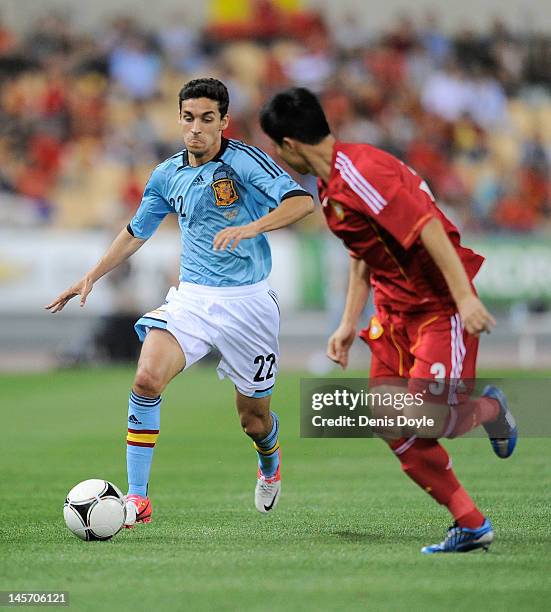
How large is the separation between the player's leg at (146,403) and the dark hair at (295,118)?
186cm

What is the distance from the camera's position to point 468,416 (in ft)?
19.9

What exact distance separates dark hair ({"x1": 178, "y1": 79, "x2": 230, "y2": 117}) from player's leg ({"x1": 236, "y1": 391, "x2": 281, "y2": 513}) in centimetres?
182

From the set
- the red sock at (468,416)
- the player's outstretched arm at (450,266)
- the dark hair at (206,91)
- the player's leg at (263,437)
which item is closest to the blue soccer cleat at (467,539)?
the red sock at (468,416)

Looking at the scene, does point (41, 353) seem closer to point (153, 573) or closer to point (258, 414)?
point (258, 414)

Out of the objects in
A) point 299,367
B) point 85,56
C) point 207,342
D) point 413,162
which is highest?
point 85,56

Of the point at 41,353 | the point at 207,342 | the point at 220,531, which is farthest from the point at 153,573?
the point at 41,353

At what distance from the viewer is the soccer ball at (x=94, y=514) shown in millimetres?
6527

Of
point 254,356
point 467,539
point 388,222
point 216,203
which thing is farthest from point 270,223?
point 467,539

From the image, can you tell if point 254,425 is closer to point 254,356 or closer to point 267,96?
point 254,356

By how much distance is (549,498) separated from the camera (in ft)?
25.7

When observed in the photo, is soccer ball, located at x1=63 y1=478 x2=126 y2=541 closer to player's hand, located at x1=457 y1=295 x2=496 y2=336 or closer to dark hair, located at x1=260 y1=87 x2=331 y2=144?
dark hair, located at x1=260 y1=87 x2=331 y2=144

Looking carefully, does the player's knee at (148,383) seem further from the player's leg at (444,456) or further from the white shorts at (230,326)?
the player's leg at (444,456)

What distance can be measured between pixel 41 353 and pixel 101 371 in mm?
3387

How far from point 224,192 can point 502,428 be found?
2219 mm
